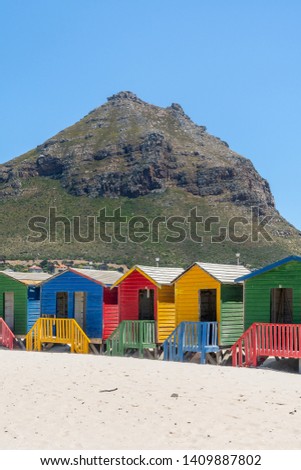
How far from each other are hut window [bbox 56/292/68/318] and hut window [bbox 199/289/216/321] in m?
7.13

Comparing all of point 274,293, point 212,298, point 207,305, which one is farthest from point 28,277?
point 274,293

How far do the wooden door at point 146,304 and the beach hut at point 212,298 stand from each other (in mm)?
1607

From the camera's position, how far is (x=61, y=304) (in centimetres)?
3253

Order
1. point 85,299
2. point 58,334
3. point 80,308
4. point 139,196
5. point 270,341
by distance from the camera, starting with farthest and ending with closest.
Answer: point 139,196
point 80,308
point 85,299
point 58,334
point 270,341

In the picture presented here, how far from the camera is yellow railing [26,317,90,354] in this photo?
2991 centimetres

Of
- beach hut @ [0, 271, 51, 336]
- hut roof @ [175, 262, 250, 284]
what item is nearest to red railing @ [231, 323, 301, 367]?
hut roof @ [175, 262, 250, 284]

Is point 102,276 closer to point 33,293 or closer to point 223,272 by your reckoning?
point 33,293

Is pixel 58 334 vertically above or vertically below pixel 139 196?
below

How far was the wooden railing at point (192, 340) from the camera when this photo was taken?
2572 centimetres

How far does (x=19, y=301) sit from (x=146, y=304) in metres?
6.92

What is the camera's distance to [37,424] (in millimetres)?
13828

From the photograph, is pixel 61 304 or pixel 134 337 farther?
pixel 61 304

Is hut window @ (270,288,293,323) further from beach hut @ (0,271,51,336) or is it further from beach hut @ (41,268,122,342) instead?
beach hut @ (0,271,51,336)
